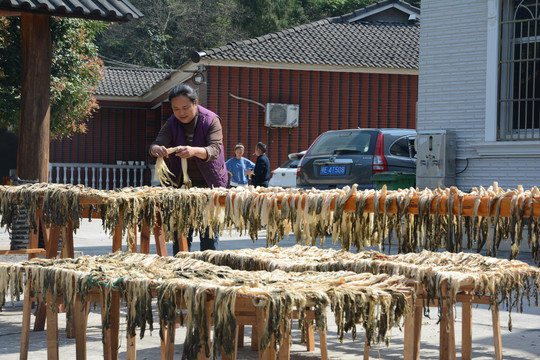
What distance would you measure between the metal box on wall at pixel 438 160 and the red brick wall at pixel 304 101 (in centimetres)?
1404

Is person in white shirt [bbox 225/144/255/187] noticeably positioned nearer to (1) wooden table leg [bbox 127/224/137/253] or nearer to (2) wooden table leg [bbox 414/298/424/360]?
(1) wooden table leg [bbox 127/224/137/253]

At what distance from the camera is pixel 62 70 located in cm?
2041

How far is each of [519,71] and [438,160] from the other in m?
1.61

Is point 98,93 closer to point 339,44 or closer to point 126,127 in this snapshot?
point 126,127

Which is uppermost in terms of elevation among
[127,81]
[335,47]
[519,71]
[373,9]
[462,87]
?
[373,9]

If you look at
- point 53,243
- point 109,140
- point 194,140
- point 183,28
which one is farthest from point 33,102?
point 183,28

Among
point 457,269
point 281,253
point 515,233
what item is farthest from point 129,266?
point 515,233

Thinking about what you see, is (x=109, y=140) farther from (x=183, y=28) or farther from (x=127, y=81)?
(x=183, y=28)

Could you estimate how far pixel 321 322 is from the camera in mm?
2875

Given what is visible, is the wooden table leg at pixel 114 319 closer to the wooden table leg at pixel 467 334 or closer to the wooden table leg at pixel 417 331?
the wooden table leg at pixel 417 331

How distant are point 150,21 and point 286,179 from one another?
99.6 ft

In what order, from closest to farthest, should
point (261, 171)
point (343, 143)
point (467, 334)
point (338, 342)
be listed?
point (467, 334) → point (338, 342) → point (343, 143) → point (261, 171)

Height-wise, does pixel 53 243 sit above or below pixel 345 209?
below

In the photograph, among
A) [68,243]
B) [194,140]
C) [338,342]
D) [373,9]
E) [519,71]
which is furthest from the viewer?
[373,9]
